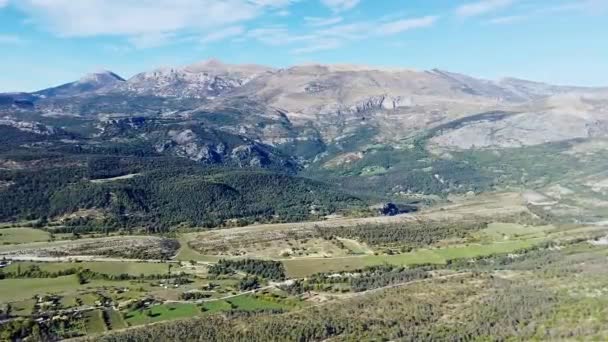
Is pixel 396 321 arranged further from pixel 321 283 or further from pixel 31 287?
pixel 31 287

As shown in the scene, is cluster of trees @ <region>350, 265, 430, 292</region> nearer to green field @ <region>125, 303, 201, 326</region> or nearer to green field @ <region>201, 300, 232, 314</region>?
green field @ <region>201, 300, 232, 314</region>

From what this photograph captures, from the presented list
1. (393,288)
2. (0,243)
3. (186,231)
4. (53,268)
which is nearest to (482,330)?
(393,288)

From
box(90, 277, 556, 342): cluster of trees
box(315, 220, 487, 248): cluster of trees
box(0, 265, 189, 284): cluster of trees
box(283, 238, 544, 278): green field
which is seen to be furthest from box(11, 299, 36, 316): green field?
box(315, 220, 487, 248): cluster of trees

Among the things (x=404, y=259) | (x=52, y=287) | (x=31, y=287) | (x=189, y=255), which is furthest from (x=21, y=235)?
(x=404, y=259)

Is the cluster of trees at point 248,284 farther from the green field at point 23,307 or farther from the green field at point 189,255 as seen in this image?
the green field at point 23,307

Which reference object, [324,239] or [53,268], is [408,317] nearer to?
[324,239]
